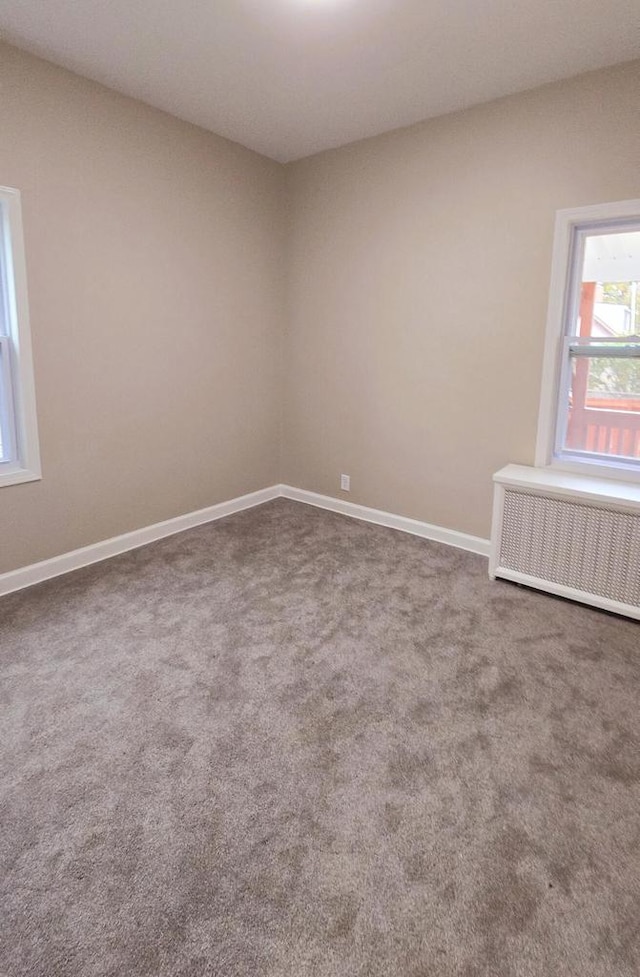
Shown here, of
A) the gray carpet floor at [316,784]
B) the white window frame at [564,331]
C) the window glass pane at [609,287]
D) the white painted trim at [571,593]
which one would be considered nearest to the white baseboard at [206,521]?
the gray carpet floor at [316,784]

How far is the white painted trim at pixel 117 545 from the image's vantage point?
293 centimetres

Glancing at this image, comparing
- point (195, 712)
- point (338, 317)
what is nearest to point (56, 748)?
point (195, 712)

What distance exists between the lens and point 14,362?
2.79 meters

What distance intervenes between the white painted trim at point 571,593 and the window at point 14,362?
2.68 metres

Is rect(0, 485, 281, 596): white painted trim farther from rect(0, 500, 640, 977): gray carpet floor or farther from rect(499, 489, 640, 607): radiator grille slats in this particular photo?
rect(499, 489, 640, 607): radiator grille slats

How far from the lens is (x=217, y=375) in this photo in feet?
12.7

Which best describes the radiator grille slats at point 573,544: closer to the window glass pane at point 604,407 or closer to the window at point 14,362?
the window glass pane at point 604,407

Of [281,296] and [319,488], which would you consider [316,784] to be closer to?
[319,488]

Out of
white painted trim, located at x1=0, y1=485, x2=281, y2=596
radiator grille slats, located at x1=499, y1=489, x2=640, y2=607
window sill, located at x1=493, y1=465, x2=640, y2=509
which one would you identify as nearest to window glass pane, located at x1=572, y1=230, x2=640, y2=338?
window sill, located at x1=493, y1=465, x2=640, y2=509

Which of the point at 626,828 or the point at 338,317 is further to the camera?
the point at 338,317

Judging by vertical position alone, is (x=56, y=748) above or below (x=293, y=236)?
below

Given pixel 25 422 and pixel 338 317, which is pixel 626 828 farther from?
pixel 338 317

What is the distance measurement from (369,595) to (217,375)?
1.99m

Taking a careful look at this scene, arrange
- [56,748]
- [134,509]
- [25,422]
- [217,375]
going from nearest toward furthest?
[56,748] < [25,422] < [134,509] < [217,375]
